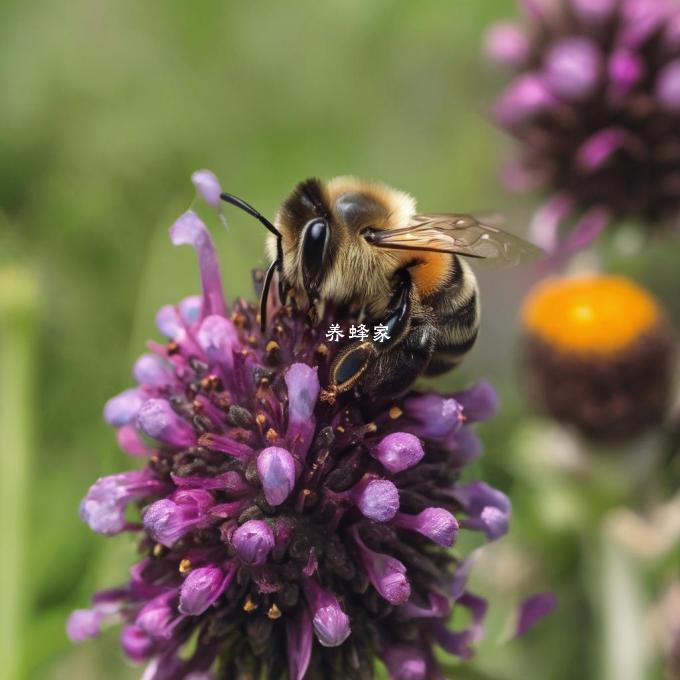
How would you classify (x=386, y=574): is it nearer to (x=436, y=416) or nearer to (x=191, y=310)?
(x=436, y=416)

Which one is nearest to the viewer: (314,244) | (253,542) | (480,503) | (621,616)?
(253,542)

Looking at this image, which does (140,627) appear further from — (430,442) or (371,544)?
(430,442)

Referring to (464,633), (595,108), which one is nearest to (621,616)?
(464,633)

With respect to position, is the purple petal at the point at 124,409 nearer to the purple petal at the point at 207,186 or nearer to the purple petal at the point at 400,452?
the purple petal at the point at 207,186

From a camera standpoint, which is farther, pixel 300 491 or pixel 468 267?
pixel 468 267

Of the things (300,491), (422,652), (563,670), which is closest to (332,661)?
(422,652)

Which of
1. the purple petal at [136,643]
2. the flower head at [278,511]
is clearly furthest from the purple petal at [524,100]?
the purple petal at [136,643]

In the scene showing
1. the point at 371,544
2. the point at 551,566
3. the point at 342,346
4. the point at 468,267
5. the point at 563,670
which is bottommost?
the point at 563,670
